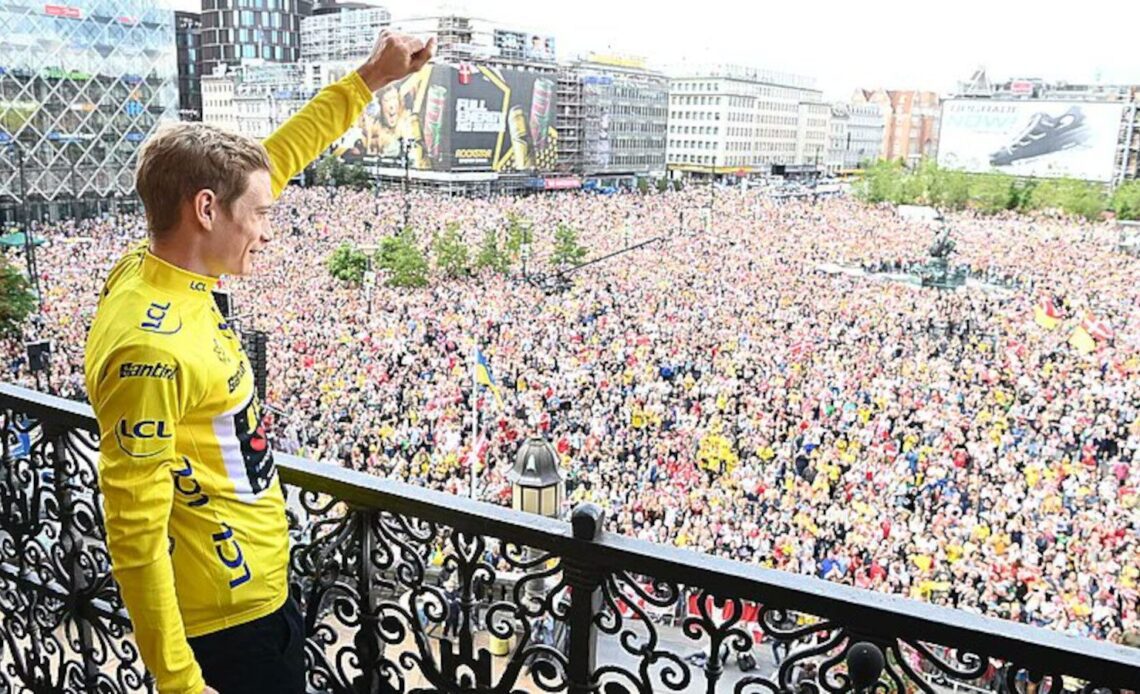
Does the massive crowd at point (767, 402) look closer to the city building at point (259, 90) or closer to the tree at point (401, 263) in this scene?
the tree at point (401, 263)

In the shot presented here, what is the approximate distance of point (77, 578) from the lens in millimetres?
1537

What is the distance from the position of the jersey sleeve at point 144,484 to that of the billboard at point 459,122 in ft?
100

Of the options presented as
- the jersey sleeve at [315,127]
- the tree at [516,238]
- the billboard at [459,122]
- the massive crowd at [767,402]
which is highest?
the billboard at [459,122]

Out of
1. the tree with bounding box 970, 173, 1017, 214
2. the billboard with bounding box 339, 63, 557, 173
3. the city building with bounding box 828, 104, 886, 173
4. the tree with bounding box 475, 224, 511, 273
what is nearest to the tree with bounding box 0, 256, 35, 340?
the tree with bounding box 475, 224, 511, 273

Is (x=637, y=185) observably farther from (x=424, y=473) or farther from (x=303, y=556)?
(x=303, y=556)

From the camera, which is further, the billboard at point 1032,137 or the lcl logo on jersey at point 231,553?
the billboard at point 1032,137

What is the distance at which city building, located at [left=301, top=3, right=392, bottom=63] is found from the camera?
33.2 metres

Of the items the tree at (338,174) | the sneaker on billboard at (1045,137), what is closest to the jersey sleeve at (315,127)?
the tree at (338,174)

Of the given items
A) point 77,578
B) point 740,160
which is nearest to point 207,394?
point 77,578

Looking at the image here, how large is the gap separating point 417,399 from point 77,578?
8013mm

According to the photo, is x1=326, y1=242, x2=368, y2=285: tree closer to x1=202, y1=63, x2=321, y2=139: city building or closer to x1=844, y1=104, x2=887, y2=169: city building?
x1=202, y1=63, x2=321, y2=139: city building

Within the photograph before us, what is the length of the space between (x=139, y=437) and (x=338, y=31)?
35423mm

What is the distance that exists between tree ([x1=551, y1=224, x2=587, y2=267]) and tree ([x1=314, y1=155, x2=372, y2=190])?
12.8 m

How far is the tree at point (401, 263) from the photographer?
54.7 ft
